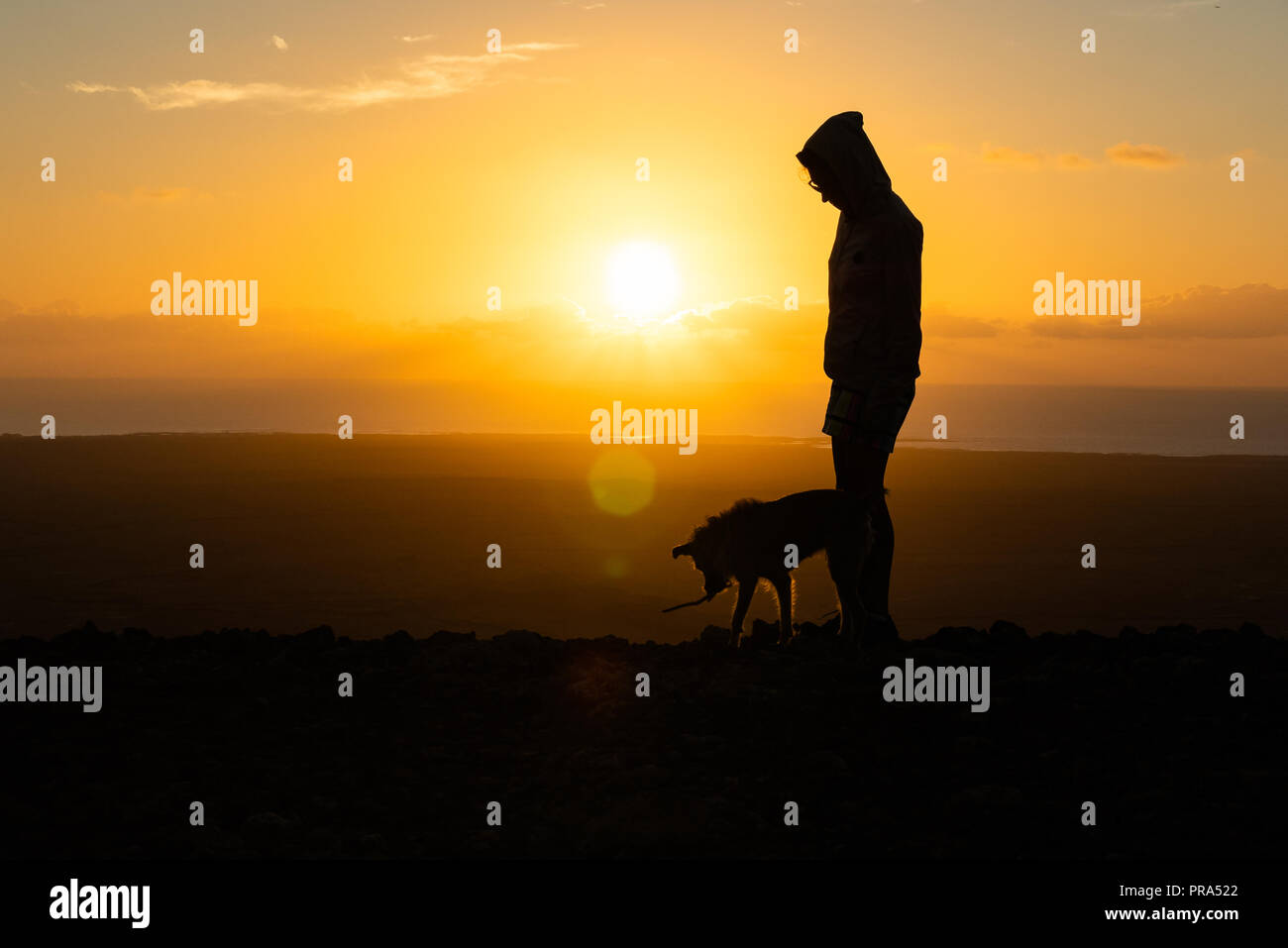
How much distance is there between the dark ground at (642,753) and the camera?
5.49 m

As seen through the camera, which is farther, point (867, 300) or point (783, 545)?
point (783, 545)

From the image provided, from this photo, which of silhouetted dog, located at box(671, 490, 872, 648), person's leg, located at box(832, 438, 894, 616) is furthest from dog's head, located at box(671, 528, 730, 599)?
person's leg, located at box(832, 438, 894, 616)

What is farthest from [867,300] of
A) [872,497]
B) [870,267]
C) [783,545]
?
[783,545]

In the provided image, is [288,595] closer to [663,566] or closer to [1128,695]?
[663,566]

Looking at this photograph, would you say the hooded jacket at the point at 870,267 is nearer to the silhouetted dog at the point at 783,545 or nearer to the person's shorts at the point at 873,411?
the person's shorts at the point at 873,411

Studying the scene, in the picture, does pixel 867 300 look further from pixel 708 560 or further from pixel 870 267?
pixel 708 560

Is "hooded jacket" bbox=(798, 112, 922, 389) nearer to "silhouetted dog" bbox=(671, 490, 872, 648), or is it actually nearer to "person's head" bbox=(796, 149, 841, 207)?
"person's head" bbox=(796, 149, 841, 207)

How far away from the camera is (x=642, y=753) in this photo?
21.6 feet

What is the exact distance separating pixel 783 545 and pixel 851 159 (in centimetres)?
288

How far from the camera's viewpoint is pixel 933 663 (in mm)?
7879
